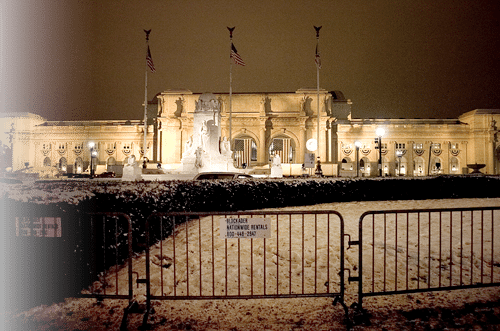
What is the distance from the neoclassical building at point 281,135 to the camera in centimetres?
6053

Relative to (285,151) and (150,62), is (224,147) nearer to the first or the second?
(150,62)

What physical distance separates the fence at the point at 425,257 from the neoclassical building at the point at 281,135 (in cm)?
4931

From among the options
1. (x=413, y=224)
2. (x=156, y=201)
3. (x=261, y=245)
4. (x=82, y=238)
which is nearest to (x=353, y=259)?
(x=261, y=245)

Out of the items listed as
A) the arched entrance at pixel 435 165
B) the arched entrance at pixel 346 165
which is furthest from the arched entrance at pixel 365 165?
the arched entrance at pixel 435 165

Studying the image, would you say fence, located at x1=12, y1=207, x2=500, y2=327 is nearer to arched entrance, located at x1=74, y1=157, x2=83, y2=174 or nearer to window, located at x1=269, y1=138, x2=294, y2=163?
window, located at x1=269, y1=138, x2=294, y2=163

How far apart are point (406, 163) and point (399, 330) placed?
67956 mm

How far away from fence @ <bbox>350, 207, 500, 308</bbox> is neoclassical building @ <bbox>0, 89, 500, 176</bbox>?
49309mm

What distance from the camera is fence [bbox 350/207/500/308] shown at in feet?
15.5

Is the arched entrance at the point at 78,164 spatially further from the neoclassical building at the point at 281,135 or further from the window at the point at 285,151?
the window at the point at 285,151

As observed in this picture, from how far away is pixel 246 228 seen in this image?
4621 millimetres

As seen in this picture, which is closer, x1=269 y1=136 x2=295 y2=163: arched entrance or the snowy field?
the snowy field

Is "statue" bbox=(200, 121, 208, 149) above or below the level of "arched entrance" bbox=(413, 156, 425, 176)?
above

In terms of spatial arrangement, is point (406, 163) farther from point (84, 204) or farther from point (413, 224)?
point (84, 204)

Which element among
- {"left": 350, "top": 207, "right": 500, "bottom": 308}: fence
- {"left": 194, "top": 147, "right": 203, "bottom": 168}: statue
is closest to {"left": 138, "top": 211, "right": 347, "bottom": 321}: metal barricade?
{"left": 350, "top": 207, "right": 500, "bottom": 308}: fence
